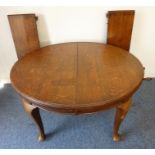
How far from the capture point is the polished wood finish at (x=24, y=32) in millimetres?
1650

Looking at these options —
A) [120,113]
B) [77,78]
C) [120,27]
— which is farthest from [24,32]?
[120,113]

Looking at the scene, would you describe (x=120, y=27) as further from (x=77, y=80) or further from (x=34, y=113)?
(x=34, y=113)

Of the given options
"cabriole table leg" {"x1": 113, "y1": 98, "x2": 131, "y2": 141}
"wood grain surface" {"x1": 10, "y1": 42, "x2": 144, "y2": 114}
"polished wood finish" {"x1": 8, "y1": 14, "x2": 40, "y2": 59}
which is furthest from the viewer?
"polished wood finish" {"x1": 8, "y1": 14, "x2": 40, "y2": 59}

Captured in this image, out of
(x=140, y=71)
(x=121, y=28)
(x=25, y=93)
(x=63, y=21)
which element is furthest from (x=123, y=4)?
(x=25, y=93)

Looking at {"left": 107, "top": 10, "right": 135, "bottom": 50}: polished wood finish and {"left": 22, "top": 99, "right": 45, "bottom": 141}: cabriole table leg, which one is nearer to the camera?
{"left": 22, "top": 99, "right": 45, "bottom": 141}: cabriole table leg

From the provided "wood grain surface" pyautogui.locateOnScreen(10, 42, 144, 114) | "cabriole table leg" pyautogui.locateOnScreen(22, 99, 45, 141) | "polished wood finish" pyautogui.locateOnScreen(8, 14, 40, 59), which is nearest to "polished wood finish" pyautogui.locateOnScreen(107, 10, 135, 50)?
"wood grain surface" pyautogui.locateOnScreen(10, 42, 144, 114)

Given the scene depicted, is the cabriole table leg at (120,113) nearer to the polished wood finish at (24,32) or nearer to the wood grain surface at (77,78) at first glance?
the wood grain surface at (77,78)

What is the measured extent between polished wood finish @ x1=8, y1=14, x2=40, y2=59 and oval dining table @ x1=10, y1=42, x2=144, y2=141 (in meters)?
0.20

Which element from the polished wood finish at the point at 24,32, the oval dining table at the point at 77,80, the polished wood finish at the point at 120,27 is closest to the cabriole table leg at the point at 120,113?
the oval dining table at the point at 77,80

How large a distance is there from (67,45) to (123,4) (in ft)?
2.35

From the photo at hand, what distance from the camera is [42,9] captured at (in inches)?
66.1

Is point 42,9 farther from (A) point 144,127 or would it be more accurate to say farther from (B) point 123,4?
(A) point 144,127

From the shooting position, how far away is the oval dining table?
1006mm

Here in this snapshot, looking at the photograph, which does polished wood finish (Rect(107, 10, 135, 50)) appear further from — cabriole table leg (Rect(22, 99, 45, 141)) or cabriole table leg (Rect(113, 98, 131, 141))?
cabriole table leg (Rect(22, 99, 45, 141))
